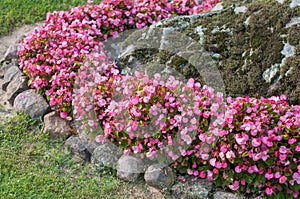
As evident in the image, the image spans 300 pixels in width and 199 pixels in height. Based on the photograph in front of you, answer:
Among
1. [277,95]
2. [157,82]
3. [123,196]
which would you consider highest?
[157,82]

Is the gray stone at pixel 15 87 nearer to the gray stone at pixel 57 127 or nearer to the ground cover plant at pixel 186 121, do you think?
the ground cover plant at pixel 186 121

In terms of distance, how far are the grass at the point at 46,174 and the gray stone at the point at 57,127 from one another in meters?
0.06

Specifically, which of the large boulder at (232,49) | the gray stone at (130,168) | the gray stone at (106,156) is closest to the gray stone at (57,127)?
the gray stone at (106,156)

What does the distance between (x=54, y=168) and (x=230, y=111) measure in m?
1.74

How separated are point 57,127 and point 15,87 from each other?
3.07ft

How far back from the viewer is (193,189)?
173 inches

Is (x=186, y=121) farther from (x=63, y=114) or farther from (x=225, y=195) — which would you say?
(x=63, y=114)

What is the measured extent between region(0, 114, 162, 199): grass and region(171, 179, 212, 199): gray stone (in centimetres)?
27

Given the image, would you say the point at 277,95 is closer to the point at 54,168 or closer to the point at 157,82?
the point at 157,82

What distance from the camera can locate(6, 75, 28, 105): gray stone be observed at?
568 centimetres

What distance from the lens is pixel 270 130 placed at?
13.7 ft

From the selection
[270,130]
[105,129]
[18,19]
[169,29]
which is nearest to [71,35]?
[169,29]

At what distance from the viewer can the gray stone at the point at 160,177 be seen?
14.6ft

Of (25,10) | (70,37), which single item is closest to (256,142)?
(70,37)
